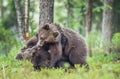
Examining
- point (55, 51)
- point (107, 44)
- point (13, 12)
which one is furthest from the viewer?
point (13, 12)

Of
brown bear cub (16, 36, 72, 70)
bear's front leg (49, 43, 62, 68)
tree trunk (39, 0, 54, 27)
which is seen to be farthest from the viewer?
tree trunk (39, 0, 54, 27)

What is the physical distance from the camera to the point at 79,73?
8578 millimetres

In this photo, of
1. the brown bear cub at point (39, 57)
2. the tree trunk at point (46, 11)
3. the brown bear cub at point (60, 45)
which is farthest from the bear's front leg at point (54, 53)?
the tree trunk at point (46, 11)

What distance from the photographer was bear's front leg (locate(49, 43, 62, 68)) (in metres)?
10.4

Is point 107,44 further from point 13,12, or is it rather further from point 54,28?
point 13,12

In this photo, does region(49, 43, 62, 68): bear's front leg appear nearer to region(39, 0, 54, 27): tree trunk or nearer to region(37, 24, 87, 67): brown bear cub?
region(37, 24, 87, 67): brown bear cub

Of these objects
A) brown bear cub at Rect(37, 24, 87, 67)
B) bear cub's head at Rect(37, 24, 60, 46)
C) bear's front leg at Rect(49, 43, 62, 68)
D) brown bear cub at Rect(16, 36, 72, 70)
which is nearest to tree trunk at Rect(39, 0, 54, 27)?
brown bear cub at Rect(37, 24, 87, 67)

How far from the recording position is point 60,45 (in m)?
10.6

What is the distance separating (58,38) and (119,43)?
461 centimetres

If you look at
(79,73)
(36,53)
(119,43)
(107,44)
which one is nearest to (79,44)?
(36,53)

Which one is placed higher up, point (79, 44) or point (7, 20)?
point (79, 44)

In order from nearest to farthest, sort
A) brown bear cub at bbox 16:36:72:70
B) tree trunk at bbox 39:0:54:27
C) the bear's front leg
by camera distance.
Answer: the bear's front leg
brown bear cub at bbox 16:36:72:70
tree trunk at bbox 39:0:54:27

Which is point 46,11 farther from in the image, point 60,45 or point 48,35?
point 60,45

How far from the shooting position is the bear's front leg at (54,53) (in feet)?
34.1
